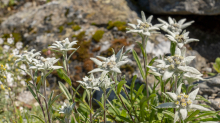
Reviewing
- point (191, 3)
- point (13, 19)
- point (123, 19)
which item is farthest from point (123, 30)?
point (13, 19)

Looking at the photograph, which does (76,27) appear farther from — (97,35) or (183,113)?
(183,113)

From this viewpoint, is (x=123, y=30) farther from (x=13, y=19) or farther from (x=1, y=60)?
(x=13, y=19)

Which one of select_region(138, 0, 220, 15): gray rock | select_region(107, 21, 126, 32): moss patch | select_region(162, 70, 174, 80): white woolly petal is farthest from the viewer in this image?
select_region(107, 21, 126, 32): moss patch

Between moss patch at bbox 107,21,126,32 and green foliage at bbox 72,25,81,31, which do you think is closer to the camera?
moss patch at bbox 107,21,126,32

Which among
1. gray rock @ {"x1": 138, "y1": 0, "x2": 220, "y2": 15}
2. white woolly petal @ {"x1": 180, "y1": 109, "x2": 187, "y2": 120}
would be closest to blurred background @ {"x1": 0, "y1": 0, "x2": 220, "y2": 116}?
gray rock @ {"x1": 138, "y1": 0, "x2": 220, "y2": 15}

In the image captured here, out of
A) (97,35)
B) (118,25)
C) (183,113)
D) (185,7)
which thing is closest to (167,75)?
(183,113)

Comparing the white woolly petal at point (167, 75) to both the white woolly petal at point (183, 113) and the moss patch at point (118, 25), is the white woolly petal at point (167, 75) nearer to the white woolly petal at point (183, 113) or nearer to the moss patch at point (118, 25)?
the white woolly petal at point (183, 113)

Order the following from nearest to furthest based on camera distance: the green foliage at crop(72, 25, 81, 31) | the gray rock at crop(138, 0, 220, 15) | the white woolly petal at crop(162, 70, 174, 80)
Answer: the white woolly petal at crop(162, 70, 174, 80) → the gray rock at crop(138, 0, 220, 15) → the green foliage at crop(72, 25, 81, 31)

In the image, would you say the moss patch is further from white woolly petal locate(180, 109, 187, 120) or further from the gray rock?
white woolly petal locate(180, 109, 187, 120)
